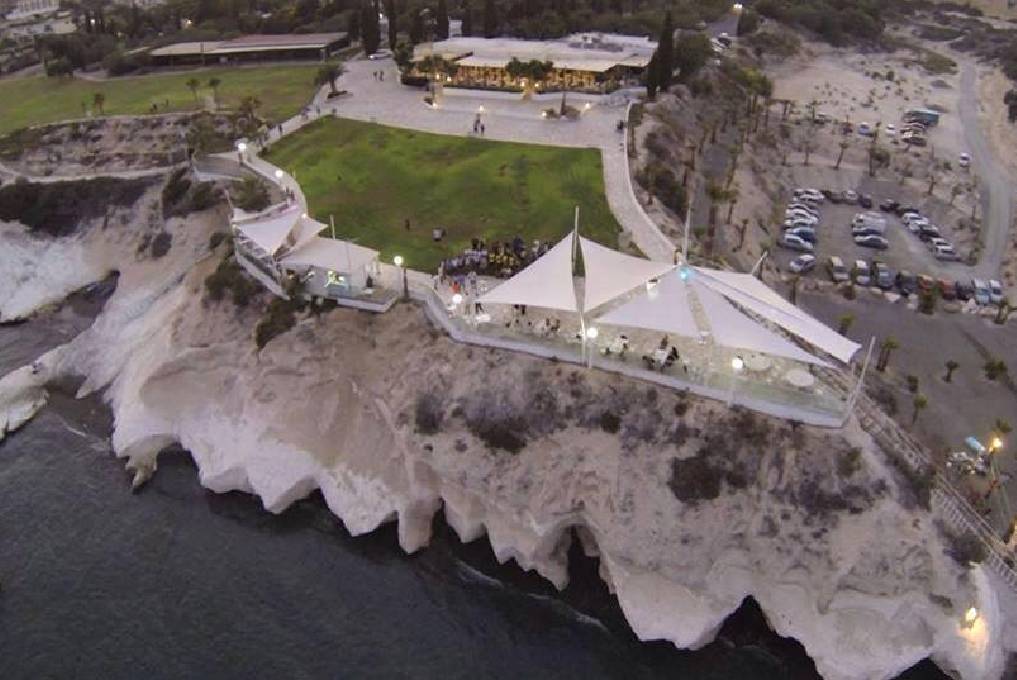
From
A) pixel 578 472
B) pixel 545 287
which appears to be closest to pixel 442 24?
pixel 545 287

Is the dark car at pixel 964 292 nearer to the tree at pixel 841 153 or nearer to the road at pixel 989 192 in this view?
the road at pixel 989 192

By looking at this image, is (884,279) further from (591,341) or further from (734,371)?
(591,341)

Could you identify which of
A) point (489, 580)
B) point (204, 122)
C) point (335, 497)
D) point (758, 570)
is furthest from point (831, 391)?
point (204, 122)

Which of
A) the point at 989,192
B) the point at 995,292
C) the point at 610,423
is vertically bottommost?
the point at 989,192

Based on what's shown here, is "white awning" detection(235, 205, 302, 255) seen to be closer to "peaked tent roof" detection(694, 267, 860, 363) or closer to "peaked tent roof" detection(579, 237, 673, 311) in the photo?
"peaked tent roof" detection(579, 237, 673, 311)

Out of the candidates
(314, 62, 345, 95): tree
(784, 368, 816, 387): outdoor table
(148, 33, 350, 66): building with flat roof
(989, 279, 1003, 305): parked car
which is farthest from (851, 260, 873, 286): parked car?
(148, 33, 350, 66): building with flat roof

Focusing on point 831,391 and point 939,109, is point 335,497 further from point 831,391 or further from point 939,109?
point 939,109
